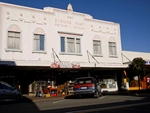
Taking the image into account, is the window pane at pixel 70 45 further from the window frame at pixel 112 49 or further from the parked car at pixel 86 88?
the parked car at pixel 86 88

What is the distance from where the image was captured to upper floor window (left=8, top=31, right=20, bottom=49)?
20484mm

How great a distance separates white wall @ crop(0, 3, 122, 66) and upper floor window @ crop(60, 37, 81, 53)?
53 cm

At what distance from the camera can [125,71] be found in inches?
1105

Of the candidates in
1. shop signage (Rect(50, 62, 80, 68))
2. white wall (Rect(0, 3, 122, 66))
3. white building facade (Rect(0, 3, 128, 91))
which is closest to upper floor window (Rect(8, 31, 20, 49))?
white building facade (Rect(0, 3, 128, 91))

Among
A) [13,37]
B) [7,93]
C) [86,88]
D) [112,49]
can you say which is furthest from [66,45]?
[7,93]

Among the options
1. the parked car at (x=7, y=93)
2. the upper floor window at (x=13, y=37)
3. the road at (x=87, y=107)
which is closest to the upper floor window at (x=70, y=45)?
the upper floor window at (x=13, y=37)

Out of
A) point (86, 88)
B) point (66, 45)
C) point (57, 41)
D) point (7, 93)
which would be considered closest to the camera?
point (7, 93)

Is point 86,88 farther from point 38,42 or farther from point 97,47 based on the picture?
point 97,47

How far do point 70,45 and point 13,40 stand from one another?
20.3 ft

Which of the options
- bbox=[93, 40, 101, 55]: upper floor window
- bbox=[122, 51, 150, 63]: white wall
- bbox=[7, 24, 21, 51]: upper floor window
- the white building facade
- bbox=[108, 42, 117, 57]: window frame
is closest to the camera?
the white building facade

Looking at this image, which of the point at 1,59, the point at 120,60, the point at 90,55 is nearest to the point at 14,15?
the point at 1,59

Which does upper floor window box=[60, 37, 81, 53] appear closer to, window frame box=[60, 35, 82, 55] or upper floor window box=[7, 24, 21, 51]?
window frame box=[60, 35, 82, 55]

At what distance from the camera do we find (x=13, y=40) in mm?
20688

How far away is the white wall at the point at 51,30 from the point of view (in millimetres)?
20406
